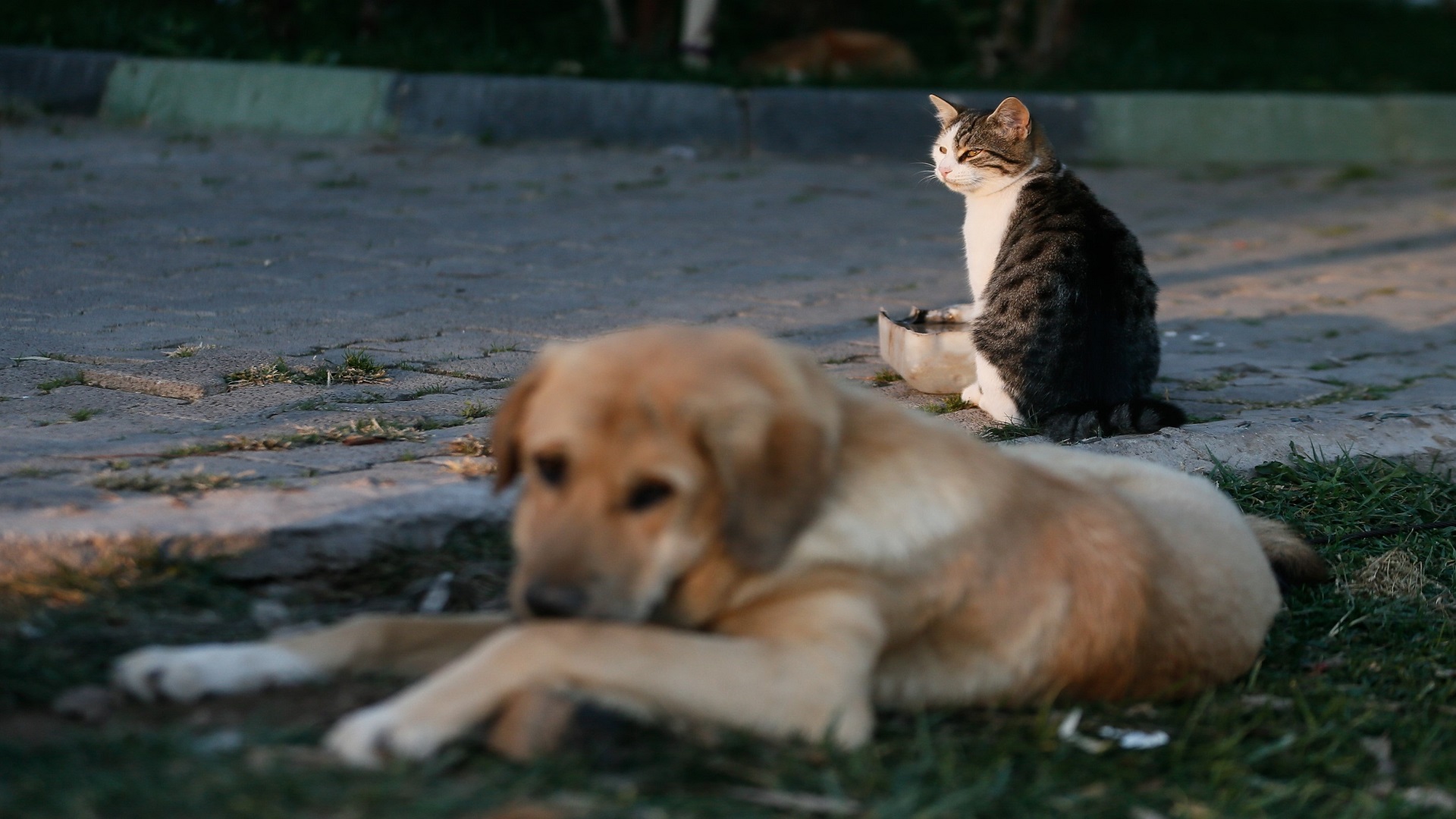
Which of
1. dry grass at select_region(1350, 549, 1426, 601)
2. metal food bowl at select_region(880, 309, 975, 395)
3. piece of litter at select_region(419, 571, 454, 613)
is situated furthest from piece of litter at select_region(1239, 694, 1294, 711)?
metal food bowl at select_region(880, 309, 975, 395)

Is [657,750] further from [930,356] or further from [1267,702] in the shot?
[930,356]

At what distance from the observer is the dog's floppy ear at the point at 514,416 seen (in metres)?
2.87

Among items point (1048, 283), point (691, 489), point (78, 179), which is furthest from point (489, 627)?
point (78, 179)

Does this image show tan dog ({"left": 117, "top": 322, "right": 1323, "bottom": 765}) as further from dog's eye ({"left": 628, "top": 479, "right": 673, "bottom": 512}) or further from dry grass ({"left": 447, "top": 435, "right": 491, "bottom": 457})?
dry grass ({"left": 447, "top": 435, "right": 491, "bottom": 457})

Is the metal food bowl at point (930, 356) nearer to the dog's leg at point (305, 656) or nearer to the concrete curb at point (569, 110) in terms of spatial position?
the dog's leg at point (305, 656)

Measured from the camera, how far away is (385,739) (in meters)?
2.46

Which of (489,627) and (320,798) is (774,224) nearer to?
(489,627)

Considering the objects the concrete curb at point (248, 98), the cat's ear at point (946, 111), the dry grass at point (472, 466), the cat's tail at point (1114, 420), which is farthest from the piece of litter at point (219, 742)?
the concrete curb at point (248, 98)

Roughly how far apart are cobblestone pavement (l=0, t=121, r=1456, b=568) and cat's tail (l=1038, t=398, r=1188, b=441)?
488 millimetres

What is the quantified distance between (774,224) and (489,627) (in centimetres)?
596

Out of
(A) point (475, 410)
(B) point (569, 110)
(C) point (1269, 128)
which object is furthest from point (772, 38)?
(A) point (475, 410)

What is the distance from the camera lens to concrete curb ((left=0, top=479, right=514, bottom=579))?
316cm

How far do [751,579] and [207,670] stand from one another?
992 mm

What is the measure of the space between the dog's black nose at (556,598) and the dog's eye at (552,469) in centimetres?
20
